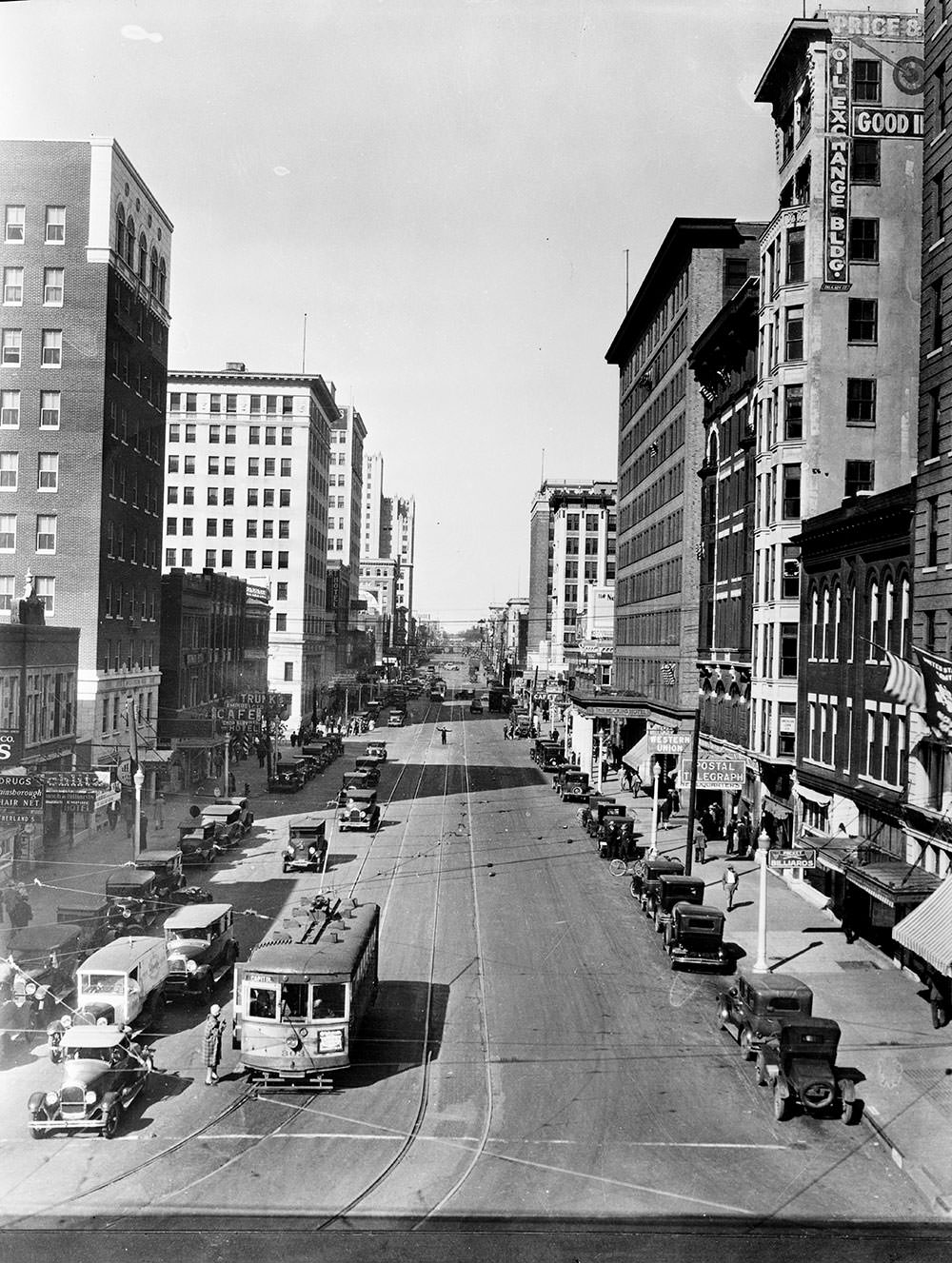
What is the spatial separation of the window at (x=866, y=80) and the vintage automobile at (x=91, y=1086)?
1533 inches

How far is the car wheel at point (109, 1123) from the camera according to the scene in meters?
17.4

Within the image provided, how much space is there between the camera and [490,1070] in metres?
20.8

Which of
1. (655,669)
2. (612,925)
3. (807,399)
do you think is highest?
(807,399)

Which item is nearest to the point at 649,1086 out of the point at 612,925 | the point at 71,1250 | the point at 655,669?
the point at 71,1250

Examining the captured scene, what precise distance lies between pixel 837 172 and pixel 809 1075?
33.2 metres

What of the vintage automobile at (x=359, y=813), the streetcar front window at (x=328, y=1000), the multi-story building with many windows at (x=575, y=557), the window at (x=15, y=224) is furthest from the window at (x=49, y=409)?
the multi-story building with many windows at (x=575, y=557)

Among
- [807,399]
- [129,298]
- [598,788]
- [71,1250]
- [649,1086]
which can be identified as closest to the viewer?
[71,1250]

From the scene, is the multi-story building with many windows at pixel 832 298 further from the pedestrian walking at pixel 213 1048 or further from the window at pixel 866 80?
the pedestrian walking at pixel 213 1048

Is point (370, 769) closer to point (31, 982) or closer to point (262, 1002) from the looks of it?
point (31, 982)

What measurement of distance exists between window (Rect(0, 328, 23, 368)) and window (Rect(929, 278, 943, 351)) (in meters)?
39.4

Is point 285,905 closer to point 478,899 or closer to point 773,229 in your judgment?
point 478,899

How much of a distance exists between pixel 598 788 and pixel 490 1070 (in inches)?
1827

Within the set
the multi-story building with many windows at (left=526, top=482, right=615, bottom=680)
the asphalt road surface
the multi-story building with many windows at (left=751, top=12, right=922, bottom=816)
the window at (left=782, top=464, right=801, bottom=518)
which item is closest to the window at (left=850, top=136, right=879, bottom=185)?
the multi-story building with many windows at (left=751, top=12, right=922, bottom=816)

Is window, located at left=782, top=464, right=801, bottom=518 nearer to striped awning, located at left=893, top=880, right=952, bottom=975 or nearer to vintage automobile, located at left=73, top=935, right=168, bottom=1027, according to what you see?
striped awning, located at left=893, top=880, right=952, bottom=975
